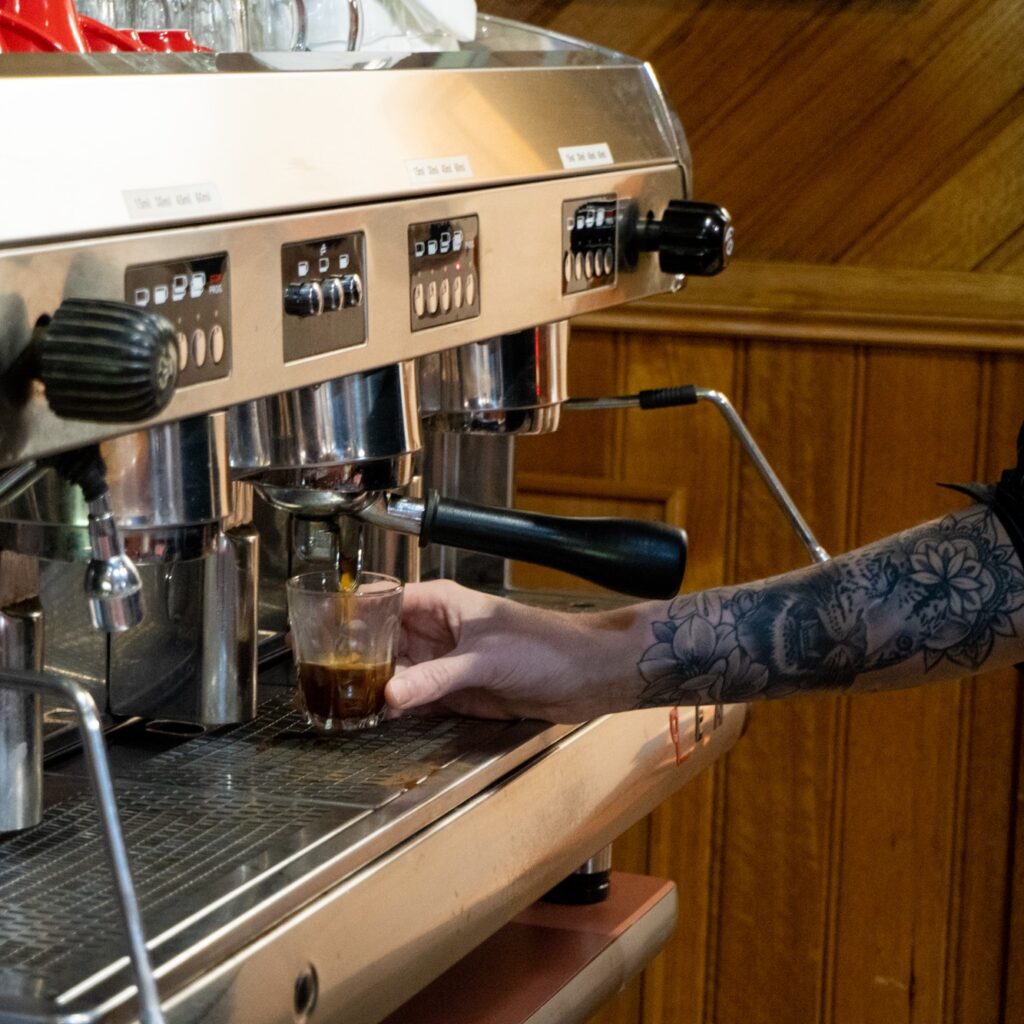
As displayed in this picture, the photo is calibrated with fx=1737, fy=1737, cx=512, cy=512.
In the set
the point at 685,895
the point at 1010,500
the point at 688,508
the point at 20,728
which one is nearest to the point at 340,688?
the point at 20,728

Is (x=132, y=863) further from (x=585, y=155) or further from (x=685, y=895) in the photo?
(x=685, y=895)

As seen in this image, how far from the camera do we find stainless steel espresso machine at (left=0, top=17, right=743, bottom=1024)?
0.64 meters

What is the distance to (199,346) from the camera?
2.28ft

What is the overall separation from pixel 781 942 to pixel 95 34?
1.43m

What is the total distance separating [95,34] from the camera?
0.86 m

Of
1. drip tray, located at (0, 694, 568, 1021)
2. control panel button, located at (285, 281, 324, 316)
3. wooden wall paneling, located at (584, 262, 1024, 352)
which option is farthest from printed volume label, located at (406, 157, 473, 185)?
wooden wall paneling, located at (584, 262, 1024, 352)

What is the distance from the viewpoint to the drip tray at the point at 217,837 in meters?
0.68

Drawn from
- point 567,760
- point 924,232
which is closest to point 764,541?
point 924,232

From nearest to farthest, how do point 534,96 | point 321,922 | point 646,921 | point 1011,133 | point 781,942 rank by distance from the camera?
1. point 321,922
2. point 534,96
3. point 646,921
4. point 1011,133
5. point 781,942

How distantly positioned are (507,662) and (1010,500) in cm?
34

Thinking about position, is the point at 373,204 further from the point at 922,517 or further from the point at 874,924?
the point at 874,924

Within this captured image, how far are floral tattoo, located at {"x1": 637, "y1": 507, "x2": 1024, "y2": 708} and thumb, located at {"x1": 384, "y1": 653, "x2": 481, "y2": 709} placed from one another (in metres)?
0.13

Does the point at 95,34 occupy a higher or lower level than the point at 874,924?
higher

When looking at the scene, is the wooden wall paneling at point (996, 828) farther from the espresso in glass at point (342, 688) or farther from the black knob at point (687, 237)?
the espresso in glass at point (342, 688)
